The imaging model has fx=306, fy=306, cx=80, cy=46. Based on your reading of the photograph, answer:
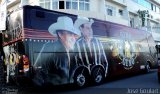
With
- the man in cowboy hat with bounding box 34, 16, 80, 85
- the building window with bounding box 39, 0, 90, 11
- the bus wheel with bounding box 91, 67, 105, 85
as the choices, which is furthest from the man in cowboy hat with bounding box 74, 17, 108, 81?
the building window with bounding box 39, 0, 90, 11

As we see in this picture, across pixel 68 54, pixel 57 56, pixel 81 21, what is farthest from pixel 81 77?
pixel 81 21

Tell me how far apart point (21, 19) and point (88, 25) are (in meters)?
3.59

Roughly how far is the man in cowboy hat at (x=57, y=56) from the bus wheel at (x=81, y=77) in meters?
0.66

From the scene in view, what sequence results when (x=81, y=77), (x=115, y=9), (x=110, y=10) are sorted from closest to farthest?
1. (x=81, y=77)
2. (x=110, y=10)
3. (x=115, y=9)

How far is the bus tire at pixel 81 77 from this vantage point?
40.0 feet

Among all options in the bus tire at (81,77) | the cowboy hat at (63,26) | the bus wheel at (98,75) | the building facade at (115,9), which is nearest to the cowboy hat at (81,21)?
the cowboy hat at (63,26)

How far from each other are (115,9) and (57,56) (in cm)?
3188

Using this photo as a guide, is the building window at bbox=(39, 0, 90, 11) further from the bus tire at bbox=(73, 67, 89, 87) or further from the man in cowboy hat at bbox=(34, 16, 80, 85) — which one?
the man in cowboy hat at bbox=(34, 16, 80, 85)

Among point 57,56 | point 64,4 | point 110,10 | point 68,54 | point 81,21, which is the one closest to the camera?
point 57,56

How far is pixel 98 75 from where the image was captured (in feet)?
44.9

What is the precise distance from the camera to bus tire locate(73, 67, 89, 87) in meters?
12.2

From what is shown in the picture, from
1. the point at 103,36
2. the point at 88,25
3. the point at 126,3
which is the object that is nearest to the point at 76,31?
the point at 88,25

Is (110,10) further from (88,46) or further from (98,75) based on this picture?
(88,46)

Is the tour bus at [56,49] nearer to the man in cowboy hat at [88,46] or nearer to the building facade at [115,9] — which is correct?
the man in cowboy hat at [88,46]
